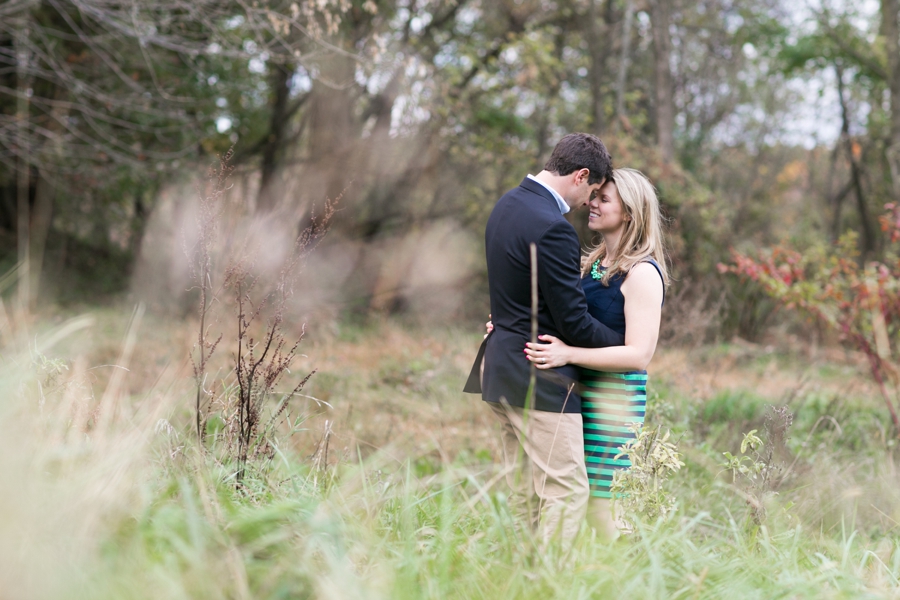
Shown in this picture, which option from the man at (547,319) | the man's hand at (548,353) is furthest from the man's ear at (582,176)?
the man's hand at (548,353)

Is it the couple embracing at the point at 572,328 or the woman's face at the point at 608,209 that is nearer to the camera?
the couple embracing at the point at 572,328

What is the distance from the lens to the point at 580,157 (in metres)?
3.04

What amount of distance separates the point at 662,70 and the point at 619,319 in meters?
12.4

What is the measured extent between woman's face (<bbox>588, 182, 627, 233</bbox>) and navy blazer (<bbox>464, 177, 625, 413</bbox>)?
1.05ft

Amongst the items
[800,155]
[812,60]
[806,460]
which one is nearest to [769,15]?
[812,60]

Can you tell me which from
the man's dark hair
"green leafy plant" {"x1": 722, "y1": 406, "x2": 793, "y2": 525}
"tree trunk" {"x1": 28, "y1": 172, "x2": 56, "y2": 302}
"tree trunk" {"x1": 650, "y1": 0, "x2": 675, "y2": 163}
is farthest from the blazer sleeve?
"tree trunk" {"x1": 28, "y1": 172, "x2": 56, "y2": 302}

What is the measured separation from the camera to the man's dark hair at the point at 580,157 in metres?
3.04

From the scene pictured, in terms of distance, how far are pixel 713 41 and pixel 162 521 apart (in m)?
19.3

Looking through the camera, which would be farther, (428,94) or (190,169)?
(190,169)

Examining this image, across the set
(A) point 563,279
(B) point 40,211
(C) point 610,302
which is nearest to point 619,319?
(C) point 610,302

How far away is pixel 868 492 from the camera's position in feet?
14.6

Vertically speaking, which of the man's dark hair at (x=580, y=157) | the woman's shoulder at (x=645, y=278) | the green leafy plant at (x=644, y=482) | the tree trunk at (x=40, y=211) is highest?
the tree trunk at (x=40, y=211)

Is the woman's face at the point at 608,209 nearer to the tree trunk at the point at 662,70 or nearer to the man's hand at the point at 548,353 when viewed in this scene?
the man's hand at the point at 548,353

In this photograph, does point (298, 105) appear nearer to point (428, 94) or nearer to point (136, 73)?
point (136, 73)
